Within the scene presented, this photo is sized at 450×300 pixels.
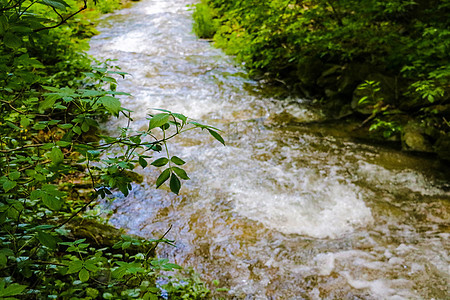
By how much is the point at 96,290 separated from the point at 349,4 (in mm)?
5934

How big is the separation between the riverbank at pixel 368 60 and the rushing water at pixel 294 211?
0.62 m

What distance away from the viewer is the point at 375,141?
5117 millimetres

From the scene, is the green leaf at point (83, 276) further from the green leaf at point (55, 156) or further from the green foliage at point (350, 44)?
the green foliage at point (350, 44)

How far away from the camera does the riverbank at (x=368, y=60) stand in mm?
4672

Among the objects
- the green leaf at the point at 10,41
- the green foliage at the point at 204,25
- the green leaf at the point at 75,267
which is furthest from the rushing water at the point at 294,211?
the green foliage at the point at 204,25

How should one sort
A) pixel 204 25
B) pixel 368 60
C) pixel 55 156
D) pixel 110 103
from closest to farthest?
pixel 110 103 → pixel 55 156 → pixel 368 60 → pixel 204 25

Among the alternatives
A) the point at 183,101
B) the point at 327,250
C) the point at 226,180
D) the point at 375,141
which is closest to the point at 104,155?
the point at 226,180

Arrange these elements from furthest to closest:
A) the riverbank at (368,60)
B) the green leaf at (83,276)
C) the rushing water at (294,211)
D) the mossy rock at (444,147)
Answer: the riverbank at (368,60), the mossy rock at (444,147), the rushing water at (294,211), the green leaf at (83,276)

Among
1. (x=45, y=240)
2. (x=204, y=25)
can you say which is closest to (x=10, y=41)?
(x=45, y=240)

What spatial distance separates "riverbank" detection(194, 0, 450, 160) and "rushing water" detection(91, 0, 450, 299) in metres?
0.62

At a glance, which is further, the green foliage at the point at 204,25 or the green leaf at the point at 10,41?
the green foliage at the point at 204,25

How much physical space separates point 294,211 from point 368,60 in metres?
4.13

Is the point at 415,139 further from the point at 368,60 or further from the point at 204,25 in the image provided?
the point at 204,25

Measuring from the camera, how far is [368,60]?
246 inches
